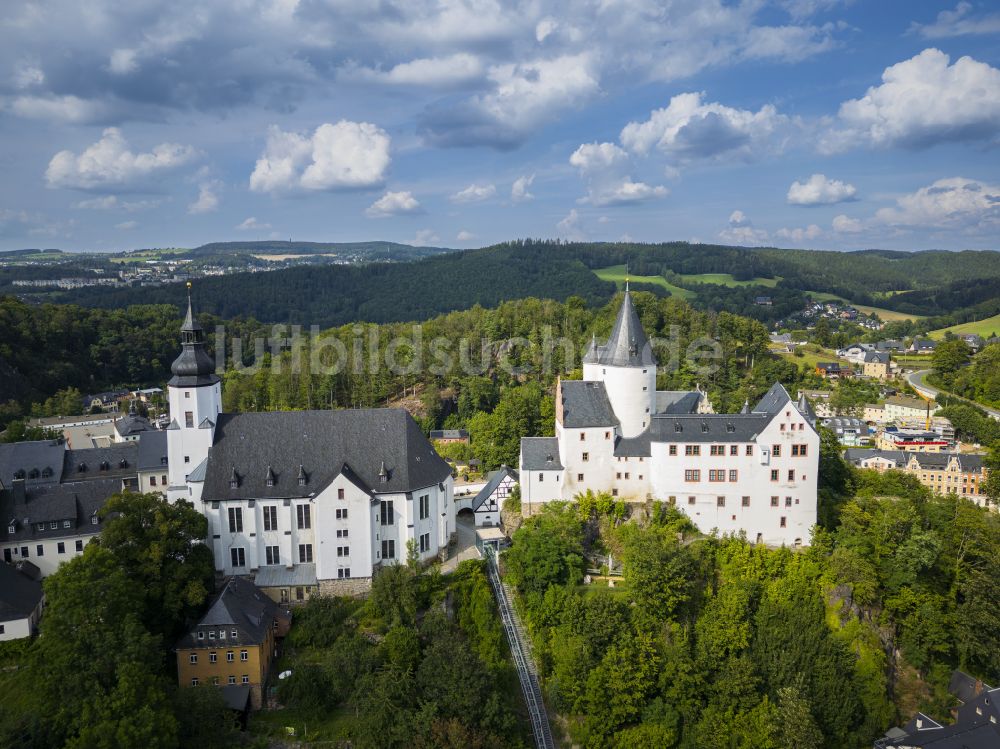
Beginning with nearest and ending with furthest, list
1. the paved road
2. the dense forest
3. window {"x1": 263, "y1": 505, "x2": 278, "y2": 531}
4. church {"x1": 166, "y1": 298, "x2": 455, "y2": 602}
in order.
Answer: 1. the dense forest
2. church {"x1": 166, "y1": 298, "x2": 455, "y2": 602}
3. window {"x1": 263, "y1": 505, "x2": 278, "y2": 531}
4. the paved road

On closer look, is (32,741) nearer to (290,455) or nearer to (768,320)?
(290,455)

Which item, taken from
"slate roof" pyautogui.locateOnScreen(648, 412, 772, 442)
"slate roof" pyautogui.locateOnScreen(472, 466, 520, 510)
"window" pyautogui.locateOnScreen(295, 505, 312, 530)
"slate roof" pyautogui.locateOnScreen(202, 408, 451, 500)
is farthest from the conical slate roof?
"window" pyautogui.locateOnScreen(295, 505, 312, 530)

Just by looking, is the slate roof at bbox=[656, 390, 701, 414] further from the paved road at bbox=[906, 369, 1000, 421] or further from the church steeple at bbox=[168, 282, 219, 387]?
the paved road at bbox=[906, 369, 1000, 421]

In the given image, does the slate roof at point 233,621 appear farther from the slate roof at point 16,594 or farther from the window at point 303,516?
the slate roof at point 16,594

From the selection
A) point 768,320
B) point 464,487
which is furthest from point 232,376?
point 768,320

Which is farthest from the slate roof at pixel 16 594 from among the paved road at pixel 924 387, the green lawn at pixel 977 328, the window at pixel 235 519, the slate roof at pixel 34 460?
the green lawn at pixel 977 328

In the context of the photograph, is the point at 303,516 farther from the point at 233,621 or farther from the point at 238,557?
the point at 233,621

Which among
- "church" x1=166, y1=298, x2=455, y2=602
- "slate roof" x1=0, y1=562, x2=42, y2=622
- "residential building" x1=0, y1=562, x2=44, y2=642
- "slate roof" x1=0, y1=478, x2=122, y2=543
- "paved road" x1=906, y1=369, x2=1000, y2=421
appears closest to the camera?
"residential building" x1=0, y1=562, x2=44, y2=642
